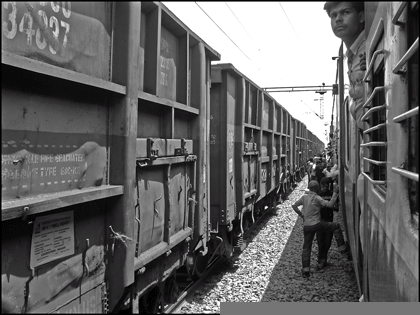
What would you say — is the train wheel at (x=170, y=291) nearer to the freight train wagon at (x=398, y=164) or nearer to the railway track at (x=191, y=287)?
the railway track at (x=191, y=287)

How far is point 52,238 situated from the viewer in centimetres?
191

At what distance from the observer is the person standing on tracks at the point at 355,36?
154cm

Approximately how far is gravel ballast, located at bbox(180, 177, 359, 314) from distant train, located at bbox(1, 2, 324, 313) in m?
1.11

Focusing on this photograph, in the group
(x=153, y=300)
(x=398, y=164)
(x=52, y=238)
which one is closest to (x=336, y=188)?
(x=153, y=300)

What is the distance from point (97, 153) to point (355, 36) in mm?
1956

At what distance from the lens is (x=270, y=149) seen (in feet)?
29.3

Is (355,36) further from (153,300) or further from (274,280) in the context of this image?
(274,280)

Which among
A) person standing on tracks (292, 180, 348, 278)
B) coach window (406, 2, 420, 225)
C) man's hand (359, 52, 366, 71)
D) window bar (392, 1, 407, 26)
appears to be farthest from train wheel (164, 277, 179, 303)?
window bar (392, 1, 407, 26)

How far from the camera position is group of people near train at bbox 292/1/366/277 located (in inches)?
65.1

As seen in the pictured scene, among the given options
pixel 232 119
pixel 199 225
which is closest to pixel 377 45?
pixel 199 225

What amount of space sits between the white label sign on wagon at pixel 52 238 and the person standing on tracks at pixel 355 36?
5.30ft

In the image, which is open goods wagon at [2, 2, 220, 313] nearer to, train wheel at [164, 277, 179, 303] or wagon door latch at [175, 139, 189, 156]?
wagon door latch at [175, 139, 189, 156]

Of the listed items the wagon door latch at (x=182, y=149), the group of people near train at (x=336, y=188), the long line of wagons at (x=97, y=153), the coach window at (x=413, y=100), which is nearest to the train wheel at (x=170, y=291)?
A: the long line of wagons at (x=97, y=153)

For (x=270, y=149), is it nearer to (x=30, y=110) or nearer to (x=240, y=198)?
(x=240, y=198)
